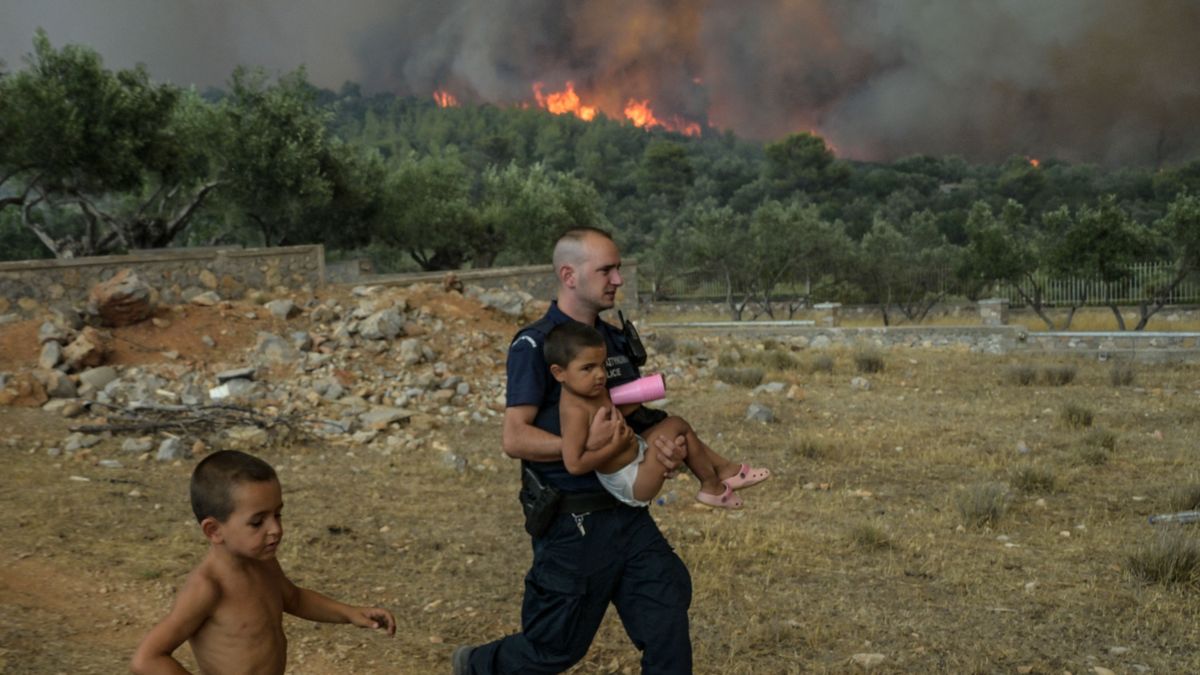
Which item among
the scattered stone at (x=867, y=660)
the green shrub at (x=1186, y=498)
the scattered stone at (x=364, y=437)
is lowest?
the scattered stone at (x=867, y=660)

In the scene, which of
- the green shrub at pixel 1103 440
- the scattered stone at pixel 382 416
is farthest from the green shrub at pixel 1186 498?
the scattered stone at pixel 382 416

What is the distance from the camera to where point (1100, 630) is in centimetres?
520

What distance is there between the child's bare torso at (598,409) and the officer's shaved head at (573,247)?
485 millimetres

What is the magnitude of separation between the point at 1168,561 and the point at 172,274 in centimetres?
1714

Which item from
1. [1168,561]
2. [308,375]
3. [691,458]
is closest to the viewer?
[691,458]

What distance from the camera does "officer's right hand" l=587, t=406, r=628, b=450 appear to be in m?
2.94

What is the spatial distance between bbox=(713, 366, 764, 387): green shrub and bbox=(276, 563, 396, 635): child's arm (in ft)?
42.4

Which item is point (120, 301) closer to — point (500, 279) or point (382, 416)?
point (382, 416)

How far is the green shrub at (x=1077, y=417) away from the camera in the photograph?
1141 centimetres

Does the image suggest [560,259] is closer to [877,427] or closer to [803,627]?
[803,627]

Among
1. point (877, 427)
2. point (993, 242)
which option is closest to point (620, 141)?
point (993, 242)

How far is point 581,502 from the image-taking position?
10.5 feet

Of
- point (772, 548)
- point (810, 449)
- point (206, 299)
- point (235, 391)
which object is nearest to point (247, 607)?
point (772, 548)

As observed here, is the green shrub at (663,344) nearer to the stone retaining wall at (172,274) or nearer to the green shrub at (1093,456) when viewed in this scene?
the stone retaining wall at (172,274)
